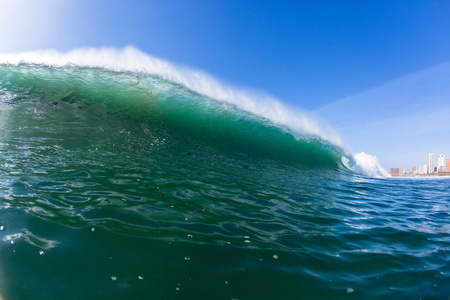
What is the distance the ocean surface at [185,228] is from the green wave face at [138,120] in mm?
161

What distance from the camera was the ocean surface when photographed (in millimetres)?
1935

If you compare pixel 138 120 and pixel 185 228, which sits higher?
pixel 138 120

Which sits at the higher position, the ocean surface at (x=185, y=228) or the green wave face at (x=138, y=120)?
the green wave face at (x=138, y=120)

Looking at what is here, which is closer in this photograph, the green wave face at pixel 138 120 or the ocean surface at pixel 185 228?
the ocean surface at pixel 185 228

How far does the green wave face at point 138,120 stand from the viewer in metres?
7.16

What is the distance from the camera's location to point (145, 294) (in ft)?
5.75

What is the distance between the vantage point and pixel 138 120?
968 cm

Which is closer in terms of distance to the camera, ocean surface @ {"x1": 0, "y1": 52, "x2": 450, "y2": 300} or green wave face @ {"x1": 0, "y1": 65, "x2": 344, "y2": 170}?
ocean surface @ {"x1": 0, "y1": 52, "x2": 450, "y2": 300}

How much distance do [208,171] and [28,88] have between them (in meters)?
11.4

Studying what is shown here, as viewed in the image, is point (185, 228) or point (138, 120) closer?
point (185, 228)

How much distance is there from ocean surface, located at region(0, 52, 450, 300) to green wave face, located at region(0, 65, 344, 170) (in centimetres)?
16

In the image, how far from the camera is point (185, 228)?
2.74 m

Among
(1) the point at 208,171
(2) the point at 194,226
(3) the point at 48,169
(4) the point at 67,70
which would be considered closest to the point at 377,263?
(2) the point at 194,226

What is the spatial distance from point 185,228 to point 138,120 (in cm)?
799
